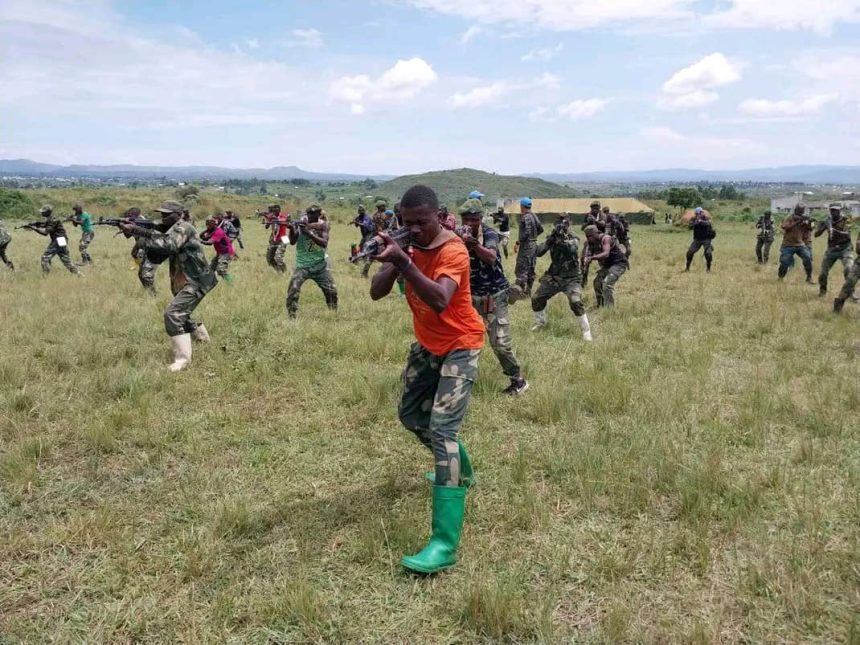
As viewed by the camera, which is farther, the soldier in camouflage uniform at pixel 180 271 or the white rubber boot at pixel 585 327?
the white rubber boot at pixel 585 327

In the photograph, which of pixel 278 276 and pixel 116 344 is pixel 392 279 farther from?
pixel 278 276

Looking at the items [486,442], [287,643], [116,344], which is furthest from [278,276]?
[287,643]

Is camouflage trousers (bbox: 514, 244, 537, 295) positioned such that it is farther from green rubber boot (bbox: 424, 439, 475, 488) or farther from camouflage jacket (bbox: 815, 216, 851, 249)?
green rubber boot (bbox: 424, 439, 475, 488)

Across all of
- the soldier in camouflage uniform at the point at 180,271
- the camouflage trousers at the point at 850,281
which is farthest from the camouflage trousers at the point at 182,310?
the camouflage trousers at the point at 850,281

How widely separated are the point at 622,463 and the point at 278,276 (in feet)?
37.2

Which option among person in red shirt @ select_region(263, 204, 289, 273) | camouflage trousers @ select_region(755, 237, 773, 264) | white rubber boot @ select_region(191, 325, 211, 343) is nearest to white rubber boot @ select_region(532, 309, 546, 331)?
white rubber boot @ select_region(191, 325, 211, 343)

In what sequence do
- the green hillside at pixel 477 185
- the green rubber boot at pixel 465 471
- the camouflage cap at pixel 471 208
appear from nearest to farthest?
the green rubber boot at pixel 465 471 → the camouflage cap at pixel 471 208 → the green hillside at pixel 477 185

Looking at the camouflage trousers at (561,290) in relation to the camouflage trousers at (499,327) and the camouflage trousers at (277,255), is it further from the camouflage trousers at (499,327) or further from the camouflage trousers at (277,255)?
the camouflage trousers at (277,255)

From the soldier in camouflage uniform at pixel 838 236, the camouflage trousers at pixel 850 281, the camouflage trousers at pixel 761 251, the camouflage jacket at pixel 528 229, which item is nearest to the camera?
the camouflage trousers at pixel 850 281

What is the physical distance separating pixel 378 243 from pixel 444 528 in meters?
1.59

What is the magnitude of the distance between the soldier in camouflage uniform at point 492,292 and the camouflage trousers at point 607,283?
4.42m

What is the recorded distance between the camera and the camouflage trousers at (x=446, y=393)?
3488 millimetres

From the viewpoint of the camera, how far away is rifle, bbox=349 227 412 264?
9.95 feet

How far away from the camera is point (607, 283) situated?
35.1 ft
